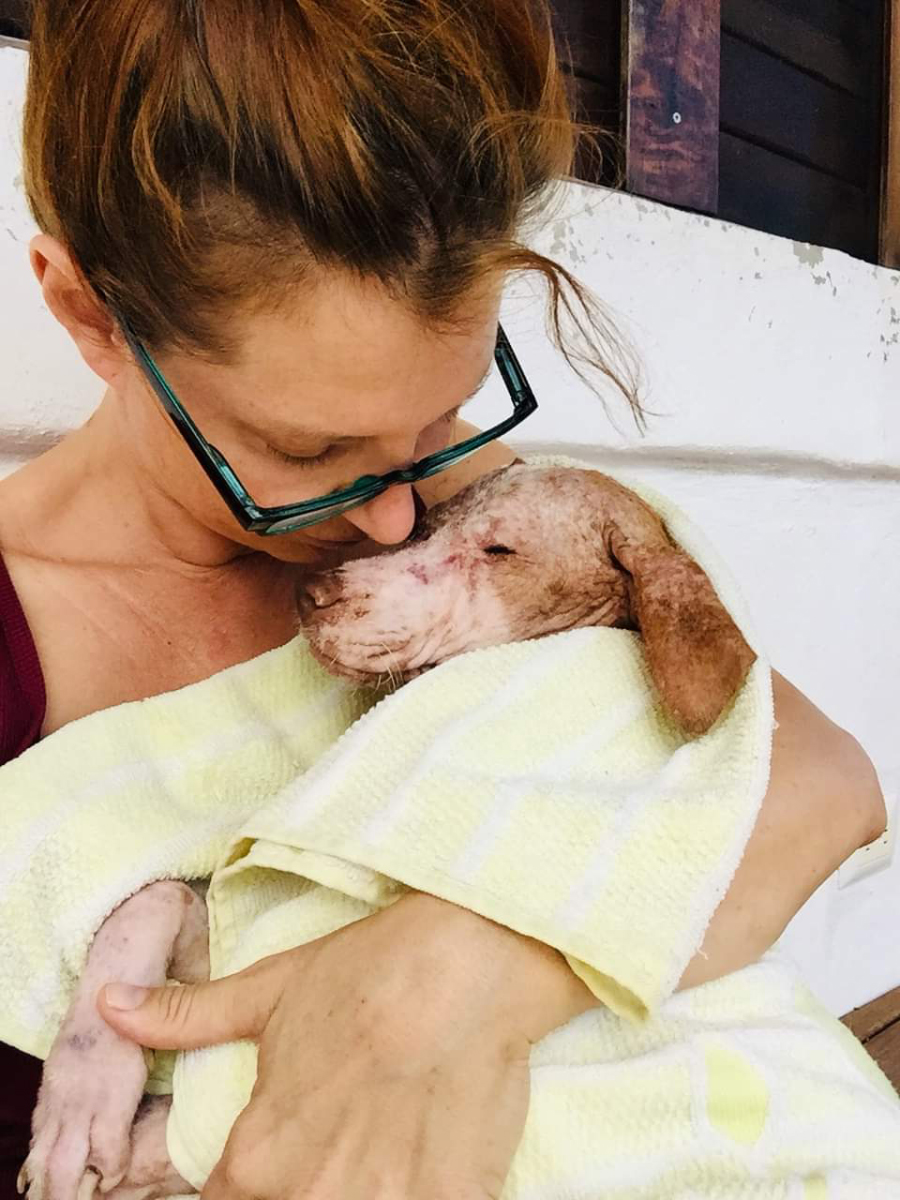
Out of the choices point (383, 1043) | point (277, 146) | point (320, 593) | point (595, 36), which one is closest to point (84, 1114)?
point (383, 1043)

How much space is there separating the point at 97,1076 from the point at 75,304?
0.67 metres

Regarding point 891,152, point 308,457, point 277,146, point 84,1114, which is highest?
point 277,146

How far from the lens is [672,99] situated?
195 cm

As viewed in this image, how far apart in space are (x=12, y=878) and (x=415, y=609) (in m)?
0.46

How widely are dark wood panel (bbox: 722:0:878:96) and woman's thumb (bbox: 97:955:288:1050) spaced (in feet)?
7.29

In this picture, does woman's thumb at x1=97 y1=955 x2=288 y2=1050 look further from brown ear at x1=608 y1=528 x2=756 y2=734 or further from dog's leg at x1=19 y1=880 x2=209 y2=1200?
brown ear at x1=608 y1=528 x2=756 y2=734

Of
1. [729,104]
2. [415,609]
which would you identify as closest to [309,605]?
[415,609]

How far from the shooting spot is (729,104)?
2.26m

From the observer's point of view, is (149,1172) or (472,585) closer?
(149,1172)

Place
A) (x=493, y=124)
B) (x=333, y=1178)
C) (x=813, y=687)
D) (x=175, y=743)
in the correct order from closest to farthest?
1. (x=333, y=1178)
2. (x=493, y=124)
3. (x=175, y=743)
4. (x=813, y=687)

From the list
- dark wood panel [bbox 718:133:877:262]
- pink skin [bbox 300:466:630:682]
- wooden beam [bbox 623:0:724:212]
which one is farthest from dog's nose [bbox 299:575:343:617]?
dark wood panel [bbox 718:133:877:262]

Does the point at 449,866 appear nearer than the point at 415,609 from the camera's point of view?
Yes

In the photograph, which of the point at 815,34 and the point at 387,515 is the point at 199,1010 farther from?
the point at 815,34

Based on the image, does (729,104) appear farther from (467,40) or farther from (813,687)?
(467,40)
